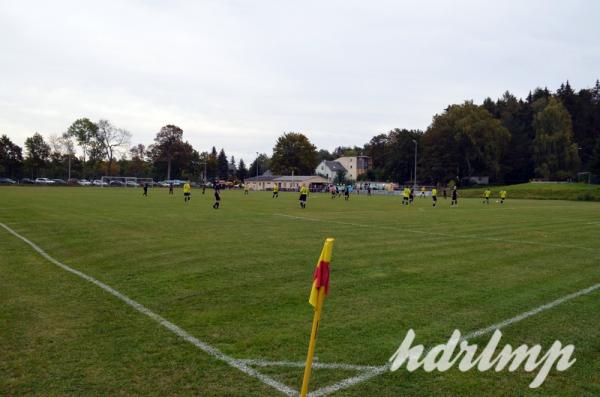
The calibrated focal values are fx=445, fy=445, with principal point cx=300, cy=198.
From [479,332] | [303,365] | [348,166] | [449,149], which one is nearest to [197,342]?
[303,365]

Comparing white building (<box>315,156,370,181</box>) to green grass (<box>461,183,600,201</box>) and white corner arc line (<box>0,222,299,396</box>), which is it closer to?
green grass (<box>461,183,600,201</box>)

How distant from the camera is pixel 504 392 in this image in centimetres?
432

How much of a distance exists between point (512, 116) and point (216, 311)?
113 meters

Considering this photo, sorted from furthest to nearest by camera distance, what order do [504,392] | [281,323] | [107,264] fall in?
[107,264] < [281,323] < [504,392]

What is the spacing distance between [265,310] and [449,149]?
94.9 meters

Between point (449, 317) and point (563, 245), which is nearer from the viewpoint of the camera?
point (449, 317)

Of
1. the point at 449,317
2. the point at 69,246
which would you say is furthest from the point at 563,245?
the point at 69,246

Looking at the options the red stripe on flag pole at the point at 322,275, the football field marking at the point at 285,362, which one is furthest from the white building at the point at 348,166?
the red stripe on flag pole at the point at 322,275

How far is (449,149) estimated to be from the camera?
95.0 m

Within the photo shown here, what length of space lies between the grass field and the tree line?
77591 millimetres

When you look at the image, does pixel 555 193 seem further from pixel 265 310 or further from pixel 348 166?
pixel 348 166

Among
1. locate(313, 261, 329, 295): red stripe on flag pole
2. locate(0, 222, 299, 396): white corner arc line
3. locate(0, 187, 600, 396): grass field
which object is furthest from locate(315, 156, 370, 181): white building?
locate(313, 261, 329, 295): red stripe on flag pole

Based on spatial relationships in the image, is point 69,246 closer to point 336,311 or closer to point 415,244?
point 336,311

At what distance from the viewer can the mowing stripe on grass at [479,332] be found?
169 inches
